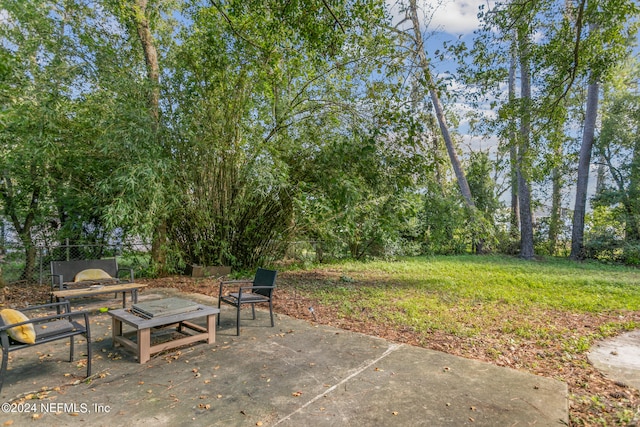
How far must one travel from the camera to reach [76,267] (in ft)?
14.4

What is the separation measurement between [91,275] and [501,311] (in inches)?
210

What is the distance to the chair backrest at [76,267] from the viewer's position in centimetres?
423

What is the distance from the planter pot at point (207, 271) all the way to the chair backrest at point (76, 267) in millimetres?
1695

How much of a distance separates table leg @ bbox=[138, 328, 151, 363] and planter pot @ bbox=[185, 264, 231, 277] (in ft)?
12.1

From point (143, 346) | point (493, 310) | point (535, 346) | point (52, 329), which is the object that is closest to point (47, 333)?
point (52, 329)

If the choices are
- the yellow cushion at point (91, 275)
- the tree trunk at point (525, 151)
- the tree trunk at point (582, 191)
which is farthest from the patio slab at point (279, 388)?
the tree trunk at point (582, 191)

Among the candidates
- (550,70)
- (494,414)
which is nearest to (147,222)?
(494,414)

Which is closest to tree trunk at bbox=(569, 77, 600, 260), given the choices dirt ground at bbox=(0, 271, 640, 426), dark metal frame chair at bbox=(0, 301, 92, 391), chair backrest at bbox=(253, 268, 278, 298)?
dirt ground at bbox=(0, 271, 640, 426)

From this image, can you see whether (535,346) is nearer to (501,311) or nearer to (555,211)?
(501,311)

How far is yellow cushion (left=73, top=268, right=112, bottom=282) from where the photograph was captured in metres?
4.34

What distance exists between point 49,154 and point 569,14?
6910mm

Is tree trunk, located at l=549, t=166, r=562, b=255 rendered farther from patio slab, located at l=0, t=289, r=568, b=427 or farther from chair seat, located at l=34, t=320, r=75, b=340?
chair seat, located at l=34, t=320, r=75, b=340

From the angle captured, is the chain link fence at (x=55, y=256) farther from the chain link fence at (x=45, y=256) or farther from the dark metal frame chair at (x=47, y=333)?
the dark metal frame chair at (x=47, y=333)

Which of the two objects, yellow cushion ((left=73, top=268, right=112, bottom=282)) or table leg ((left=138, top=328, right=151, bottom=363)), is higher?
yellow cushion ((left=73, top=268, right=112, bottom=282))
